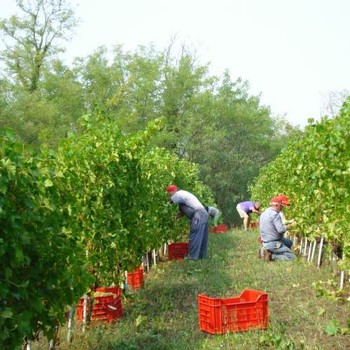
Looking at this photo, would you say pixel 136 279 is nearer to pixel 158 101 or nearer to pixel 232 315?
pixel 232 315

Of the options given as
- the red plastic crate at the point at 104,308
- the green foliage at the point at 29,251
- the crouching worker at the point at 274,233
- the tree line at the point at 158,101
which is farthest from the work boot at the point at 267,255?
the tree line at the point at 158,101

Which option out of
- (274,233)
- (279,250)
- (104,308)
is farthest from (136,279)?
(279,250)

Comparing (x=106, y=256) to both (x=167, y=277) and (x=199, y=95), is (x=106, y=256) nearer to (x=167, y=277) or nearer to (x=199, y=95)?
(x=167, y=277)

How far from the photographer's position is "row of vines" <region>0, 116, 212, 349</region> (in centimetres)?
377

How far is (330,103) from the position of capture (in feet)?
159

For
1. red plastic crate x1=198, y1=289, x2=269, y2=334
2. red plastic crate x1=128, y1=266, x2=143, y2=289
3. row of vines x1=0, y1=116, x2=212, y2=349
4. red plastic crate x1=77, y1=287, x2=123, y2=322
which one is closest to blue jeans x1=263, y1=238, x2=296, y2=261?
row of vines x1=0, y1=116, x2=212, y2=349

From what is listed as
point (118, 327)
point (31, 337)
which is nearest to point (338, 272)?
point (118, 327)

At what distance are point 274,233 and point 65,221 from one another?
6.63m

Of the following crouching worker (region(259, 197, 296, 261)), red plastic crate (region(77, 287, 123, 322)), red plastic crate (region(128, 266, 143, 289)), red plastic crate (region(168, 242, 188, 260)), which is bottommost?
red plastic crate (region(77, 287, 123, 322))

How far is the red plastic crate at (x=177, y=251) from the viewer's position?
12117mm

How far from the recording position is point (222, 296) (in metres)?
7.79

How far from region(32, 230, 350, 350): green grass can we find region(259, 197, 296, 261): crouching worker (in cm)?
35

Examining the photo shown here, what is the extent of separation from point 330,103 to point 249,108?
7586mm

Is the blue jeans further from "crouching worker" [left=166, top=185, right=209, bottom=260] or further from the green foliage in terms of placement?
the green foliage
